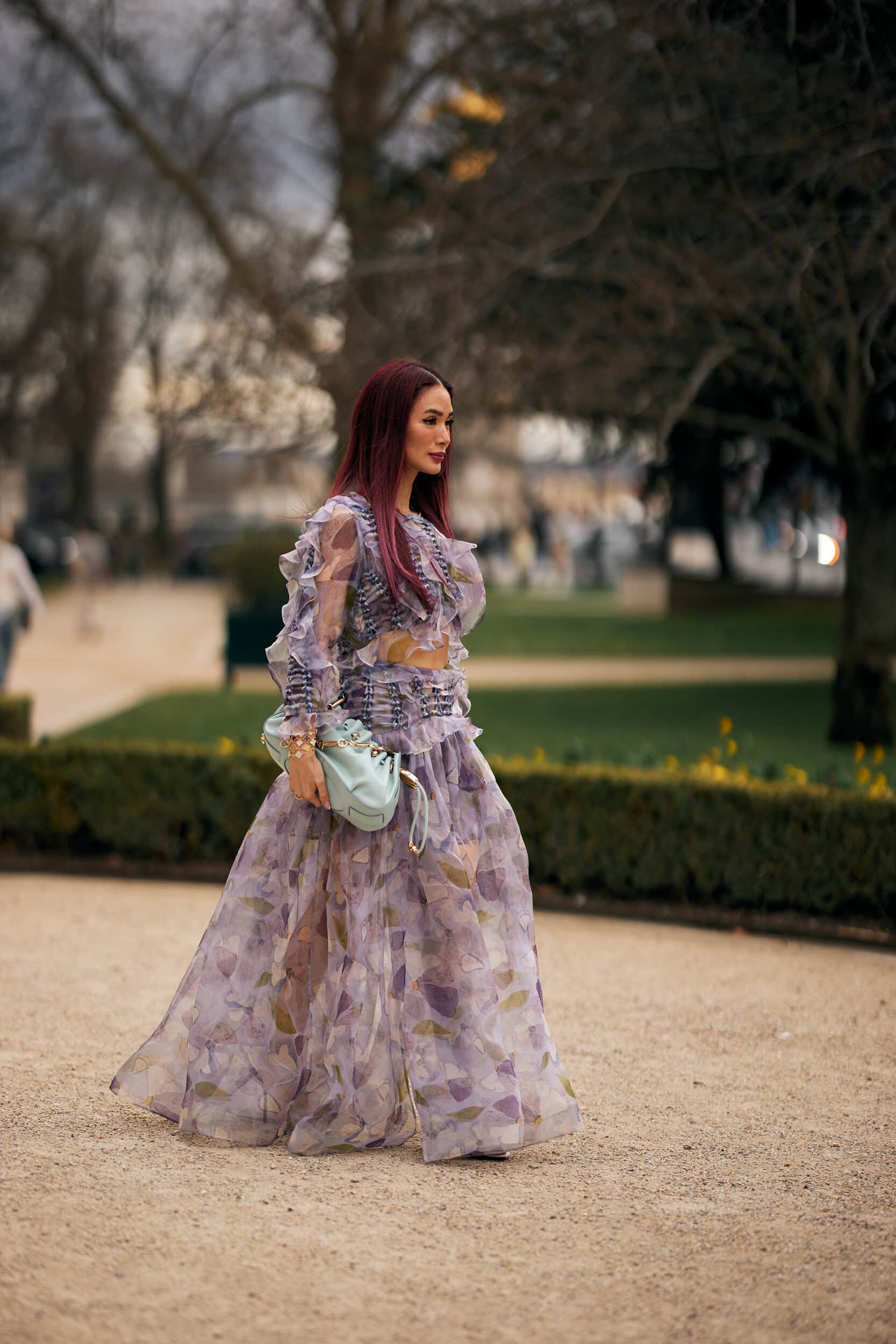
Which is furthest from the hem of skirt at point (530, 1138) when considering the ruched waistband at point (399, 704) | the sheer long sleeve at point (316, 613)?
the sheer long sleeve at point (316, 613)

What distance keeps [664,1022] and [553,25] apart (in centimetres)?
811

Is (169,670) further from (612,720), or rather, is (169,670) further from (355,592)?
(355,592)

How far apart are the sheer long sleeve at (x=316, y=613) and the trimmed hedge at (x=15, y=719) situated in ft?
20.1

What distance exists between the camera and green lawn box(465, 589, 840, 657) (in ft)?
68.2

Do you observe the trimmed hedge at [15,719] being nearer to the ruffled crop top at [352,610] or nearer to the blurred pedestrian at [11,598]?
the blurred pedestrian at [11,598]

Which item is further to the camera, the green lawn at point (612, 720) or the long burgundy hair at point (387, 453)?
the green lawn at point (612, 720)

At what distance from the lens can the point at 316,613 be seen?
13.4 feet

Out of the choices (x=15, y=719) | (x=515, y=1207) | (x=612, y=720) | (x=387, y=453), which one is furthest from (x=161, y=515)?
(x=515, y=1207)

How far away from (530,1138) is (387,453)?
172cm

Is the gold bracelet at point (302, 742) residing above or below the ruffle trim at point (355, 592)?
below

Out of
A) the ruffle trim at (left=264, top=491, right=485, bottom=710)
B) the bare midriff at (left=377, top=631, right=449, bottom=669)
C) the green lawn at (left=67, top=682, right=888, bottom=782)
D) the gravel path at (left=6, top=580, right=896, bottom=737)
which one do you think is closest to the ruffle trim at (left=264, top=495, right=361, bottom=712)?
the ruffle trim at (left=264, top=491, right=485, bottom=710)

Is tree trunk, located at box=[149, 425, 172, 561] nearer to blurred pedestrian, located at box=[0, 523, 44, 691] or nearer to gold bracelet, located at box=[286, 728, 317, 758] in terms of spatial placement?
blurred pedestrian, located at box=[0, 523, 44, 691]

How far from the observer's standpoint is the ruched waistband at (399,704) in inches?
165

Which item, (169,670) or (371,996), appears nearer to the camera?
(371,996)
